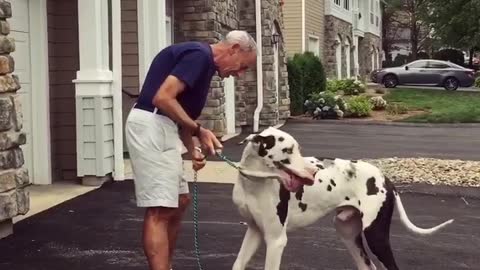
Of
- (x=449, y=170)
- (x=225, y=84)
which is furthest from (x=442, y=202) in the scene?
(x=225, y=84)

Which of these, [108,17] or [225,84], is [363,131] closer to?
[225,84]

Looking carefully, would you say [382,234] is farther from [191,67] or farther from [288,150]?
[191,67]

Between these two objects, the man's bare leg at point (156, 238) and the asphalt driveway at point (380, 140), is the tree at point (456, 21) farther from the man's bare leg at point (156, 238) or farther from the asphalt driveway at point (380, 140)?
the man's bare leg at point (156, 238)

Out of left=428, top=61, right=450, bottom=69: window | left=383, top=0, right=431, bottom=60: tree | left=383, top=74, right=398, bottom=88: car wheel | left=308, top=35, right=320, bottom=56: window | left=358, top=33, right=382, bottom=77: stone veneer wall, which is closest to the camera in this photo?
left=308, top=35, right=320, bottom=56: window

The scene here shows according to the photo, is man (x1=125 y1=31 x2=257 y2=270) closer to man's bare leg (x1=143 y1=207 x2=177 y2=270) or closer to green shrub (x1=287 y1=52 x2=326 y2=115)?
man's bare leg (x1=143 y1=207 x2=177 y2=270)

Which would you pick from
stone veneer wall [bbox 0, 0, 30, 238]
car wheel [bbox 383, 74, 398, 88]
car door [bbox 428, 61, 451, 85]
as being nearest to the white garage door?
stone veneer wall [bbox 0, 0, 30, 238]

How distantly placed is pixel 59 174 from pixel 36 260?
4173 millimetres

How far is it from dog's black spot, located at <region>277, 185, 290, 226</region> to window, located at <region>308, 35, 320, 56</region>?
26.5 m

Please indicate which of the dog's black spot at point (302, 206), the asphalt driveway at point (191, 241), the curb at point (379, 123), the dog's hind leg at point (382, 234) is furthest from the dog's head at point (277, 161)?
the curb at point (379, 123)

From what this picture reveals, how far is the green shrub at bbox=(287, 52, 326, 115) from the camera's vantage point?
78.6ft

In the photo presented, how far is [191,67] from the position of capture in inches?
175

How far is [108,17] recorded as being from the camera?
10.1 metres

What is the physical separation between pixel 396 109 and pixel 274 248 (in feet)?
71.4

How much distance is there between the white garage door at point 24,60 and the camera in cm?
934
